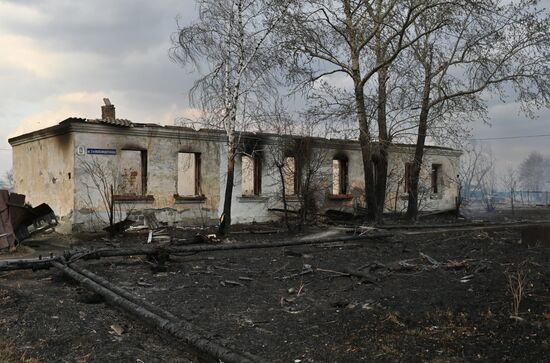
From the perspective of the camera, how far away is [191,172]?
20.0m

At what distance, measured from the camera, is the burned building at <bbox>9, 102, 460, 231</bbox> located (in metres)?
16.1

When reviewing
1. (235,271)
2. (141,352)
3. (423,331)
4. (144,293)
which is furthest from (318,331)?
(235,271)

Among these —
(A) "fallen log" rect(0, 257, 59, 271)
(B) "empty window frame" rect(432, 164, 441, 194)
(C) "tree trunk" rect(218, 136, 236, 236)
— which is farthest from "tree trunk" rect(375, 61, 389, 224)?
(A) "fallen log" rect(0, 257, 59, 271)

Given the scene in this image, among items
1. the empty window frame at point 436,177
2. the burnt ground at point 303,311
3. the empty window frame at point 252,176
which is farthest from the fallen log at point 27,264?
the empty window frame at point 436,177

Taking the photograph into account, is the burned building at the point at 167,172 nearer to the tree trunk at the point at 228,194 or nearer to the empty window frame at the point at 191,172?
the empty window frame at the point at 191,172

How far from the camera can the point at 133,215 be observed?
16.9 metres

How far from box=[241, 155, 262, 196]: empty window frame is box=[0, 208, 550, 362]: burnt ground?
9.62m

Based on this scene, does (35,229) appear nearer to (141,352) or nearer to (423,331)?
(141,352)

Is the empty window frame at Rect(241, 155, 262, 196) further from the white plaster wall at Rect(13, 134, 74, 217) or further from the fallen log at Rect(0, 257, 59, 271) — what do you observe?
the fallen log at Rect(0, 257, 59, 271)

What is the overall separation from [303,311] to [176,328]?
76.7 inches

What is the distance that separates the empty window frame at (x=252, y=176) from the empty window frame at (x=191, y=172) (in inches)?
80.6

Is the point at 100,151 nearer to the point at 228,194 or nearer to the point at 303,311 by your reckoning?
the point at 228,194

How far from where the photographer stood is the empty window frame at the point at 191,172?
1883cm

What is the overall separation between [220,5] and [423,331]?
1333 centimetres
